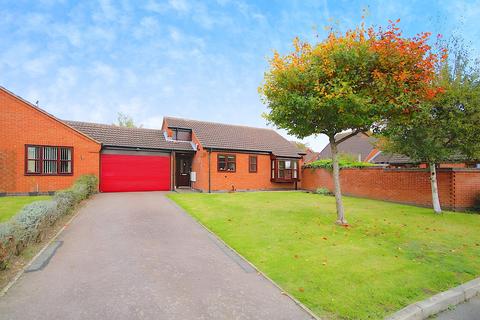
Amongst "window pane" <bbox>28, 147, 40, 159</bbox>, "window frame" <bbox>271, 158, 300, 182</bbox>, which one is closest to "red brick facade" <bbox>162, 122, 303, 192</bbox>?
"window frame" <bbox>271, 158, 300, 182</bbox>

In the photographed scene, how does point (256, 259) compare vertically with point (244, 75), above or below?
below

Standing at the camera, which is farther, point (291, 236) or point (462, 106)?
point (462, 106)

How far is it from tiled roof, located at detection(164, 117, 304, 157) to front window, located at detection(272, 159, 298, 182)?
0.65 metres

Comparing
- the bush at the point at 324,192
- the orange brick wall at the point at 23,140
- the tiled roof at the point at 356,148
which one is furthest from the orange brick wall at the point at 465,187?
the tiled roof at the point at 356,148

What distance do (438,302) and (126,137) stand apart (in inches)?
805

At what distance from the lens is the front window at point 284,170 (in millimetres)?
22219

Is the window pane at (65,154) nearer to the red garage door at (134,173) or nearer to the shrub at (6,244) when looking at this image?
the red garage door at (134,173)

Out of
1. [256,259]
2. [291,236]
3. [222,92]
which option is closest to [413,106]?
[291,236]

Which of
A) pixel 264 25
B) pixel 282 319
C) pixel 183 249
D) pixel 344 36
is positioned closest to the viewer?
pixel 282 319

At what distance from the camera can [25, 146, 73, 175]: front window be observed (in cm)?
1567

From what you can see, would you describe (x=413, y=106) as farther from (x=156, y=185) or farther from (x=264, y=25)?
(x=156, y=185)

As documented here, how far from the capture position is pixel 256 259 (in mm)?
5391

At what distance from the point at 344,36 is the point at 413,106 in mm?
3235

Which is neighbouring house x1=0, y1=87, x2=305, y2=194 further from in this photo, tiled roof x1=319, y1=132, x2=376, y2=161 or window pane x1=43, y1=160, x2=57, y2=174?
tiled roof x1=319, y1=132, x2=376, y2=161
